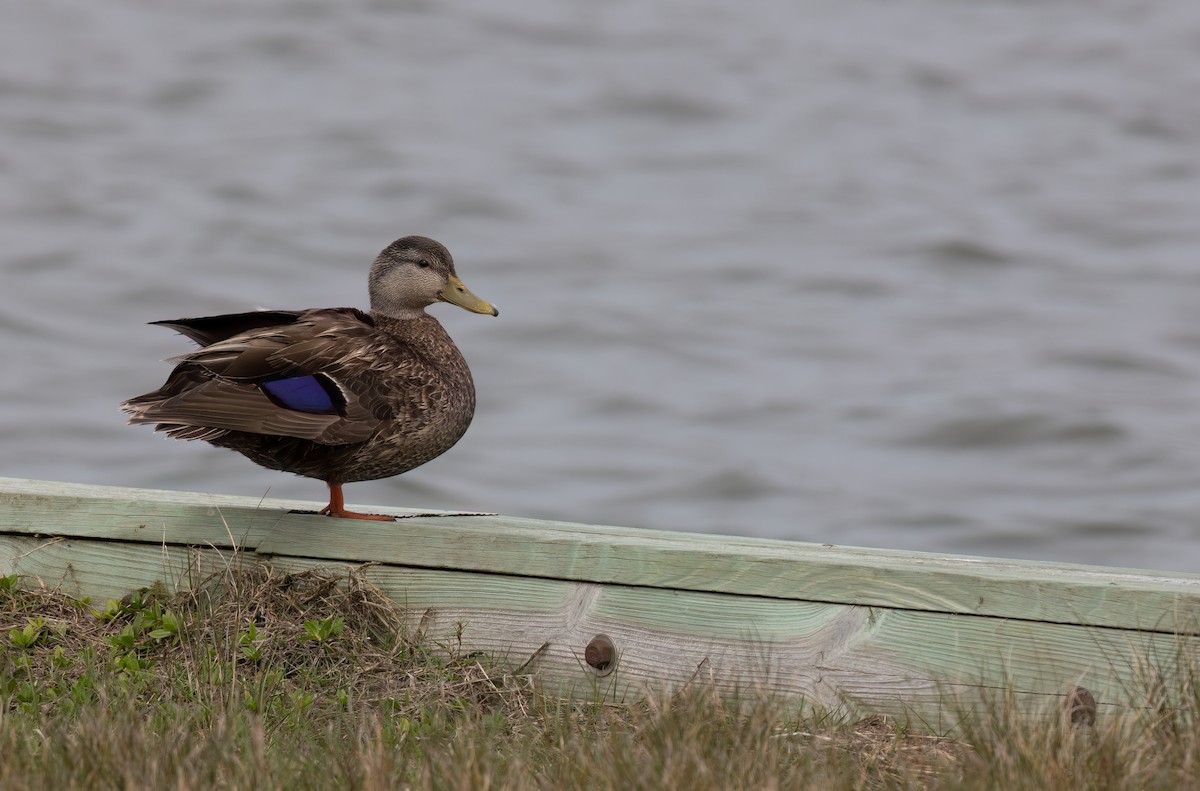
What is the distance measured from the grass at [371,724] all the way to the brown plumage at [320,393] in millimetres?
355

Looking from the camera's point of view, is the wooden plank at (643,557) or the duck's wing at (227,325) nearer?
the wooden plank at (643,557)

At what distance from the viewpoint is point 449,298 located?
195 inches

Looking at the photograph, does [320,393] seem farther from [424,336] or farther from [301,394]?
[424,336]

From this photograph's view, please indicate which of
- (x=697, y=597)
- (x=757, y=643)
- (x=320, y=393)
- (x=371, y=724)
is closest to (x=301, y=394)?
(x=320, y=393)

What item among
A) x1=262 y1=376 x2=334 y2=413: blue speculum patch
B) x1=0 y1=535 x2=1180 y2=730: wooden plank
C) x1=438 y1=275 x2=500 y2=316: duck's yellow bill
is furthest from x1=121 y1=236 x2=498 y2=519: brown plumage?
x1=0 y1=535 x2=1180 y2=730: wooden plank

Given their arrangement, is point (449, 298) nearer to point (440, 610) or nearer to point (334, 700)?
point (440, 610)

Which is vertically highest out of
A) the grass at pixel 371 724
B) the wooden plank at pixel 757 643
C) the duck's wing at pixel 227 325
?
the duck's wing at pixel 227 325

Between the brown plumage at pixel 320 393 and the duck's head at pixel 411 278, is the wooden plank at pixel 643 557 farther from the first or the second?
the duck's head at pixel 411 278

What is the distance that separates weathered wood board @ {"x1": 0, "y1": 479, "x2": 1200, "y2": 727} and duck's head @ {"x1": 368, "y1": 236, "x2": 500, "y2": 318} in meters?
0.68

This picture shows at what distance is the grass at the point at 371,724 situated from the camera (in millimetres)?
3225

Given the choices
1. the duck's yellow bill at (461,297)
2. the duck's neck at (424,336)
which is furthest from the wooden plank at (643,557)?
the duck's yellow bill at (461,297)

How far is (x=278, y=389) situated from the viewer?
438 centimetres

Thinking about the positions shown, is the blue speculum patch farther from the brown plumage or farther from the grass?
the grass

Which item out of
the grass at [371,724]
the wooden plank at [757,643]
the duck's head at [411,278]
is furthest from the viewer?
the duck's head at [411,278]
